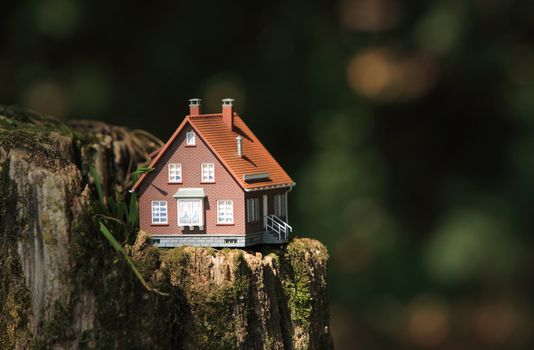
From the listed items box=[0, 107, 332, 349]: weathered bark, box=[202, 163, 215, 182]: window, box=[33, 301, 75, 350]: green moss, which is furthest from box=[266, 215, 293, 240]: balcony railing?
box=[33, 301, 75, 350]: green moss

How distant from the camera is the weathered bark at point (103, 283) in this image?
23.8 ft

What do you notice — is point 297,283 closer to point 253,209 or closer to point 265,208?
→ point 265,208

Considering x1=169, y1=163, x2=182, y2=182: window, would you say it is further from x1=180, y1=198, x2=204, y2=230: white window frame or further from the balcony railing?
the balcony railing

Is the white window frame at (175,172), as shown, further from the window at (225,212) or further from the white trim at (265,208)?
the white trim at (265,208)

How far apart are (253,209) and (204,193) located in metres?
0.43

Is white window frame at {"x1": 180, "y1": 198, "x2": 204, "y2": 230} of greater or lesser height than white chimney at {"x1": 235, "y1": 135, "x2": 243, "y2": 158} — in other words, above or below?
below

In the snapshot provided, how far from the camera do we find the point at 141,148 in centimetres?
1035

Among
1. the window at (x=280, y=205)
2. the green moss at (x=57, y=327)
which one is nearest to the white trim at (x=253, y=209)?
the window at (x=280, y=205)

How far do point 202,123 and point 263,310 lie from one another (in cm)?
154

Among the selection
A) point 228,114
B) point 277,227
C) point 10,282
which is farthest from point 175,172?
point 10,282

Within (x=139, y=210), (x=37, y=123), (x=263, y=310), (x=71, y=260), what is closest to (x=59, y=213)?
(x=71, y=260)

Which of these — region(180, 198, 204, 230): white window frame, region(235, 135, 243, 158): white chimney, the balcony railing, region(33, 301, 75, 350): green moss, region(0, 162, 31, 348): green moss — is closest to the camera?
region(33, 301, 75, 350): green moss

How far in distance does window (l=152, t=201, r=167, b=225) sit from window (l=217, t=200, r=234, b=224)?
44 cm

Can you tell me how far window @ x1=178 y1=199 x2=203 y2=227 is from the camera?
799 centimetres
